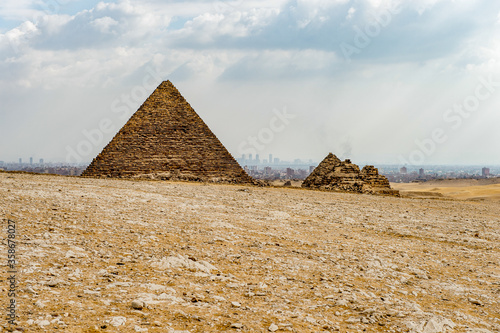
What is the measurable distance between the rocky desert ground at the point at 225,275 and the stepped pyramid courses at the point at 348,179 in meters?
18.8

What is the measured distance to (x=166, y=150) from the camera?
29.2 metres

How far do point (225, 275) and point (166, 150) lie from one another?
24534mm

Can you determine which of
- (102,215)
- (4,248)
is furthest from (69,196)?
(4,248)

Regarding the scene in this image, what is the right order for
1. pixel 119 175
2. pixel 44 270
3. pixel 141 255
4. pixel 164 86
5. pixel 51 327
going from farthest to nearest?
pixel 164 86 < pixel 119 175 < pixel 141 255 < pixel 44 270 < pixel 51 327

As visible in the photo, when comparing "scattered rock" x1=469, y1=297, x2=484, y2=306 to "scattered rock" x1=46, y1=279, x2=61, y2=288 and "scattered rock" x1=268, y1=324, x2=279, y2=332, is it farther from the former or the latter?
"scattered rock" x1=46, y1=279, x2=61, y2=288

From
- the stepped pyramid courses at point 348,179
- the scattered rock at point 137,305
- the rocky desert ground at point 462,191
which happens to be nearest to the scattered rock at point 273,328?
the scattered rock at point 137,305

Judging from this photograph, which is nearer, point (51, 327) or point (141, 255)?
point (51, 327)

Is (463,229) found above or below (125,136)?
below

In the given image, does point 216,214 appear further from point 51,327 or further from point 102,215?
point 51,327

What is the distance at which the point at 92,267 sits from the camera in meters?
5.20

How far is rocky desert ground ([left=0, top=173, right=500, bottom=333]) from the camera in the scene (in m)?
4.10

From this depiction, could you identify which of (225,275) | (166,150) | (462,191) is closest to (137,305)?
(225,275)

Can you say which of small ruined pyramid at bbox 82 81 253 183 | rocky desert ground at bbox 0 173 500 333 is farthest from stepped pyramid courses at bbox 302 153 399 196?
rocky desert ground at bbox 0 173 500 333

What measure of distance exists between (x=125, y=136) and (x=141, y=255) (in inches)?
972
